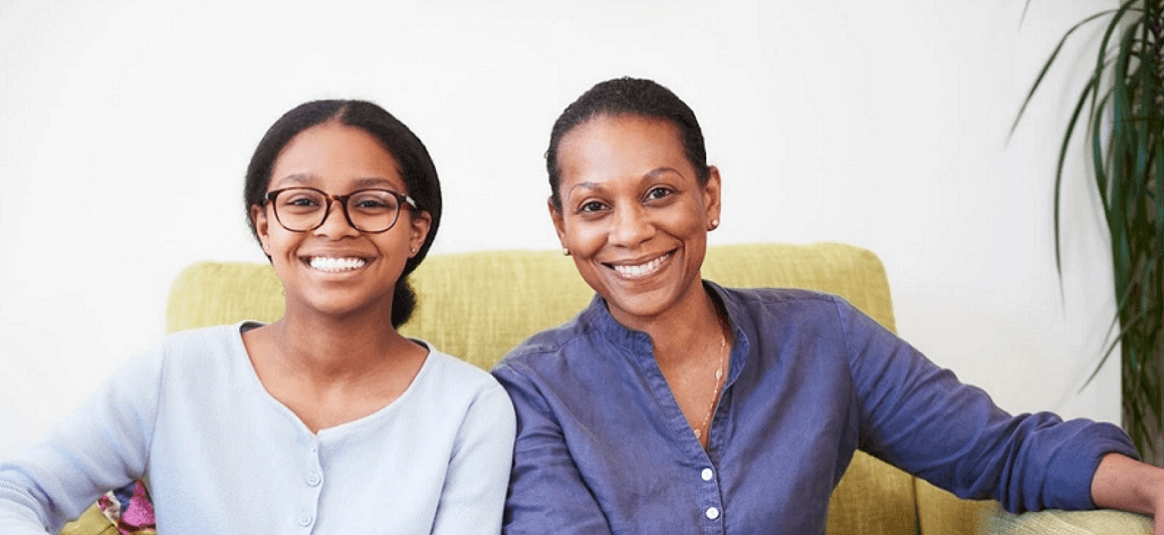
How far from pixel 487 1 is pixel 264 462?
1266mm

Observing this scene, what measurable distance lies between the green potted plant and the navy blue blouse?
1078mm

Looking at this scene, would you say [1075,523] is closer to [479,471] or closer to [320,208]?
[479,471]

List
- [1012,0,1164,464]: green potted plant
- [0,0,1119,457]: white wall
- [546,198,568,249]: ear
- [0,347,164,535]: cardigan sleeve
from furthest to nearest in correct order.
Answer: [1012,0,1164,464]: green potted plant → [0,0,1119,457]: white wall → [546,198,568,249]: ear → [0,347,164,535]: cardigan sleeve

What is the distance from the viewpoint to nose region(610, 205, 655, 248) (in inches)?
56.0

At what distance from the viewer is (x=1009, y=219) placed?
253 cm

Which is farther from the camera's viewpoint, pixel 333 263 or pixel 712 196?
pixel 712 196

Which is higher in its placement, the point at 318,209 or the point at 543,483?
the point at 318,209

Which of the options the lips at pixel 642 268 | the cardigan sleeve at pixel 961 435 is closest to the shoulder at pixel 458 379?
the lips at pixel 642 268

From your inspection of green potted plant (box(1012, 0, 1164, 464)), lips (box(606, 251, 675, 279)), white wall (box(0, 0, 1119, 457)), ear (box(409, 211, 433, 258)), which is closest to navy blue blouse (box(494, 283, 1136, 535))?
lips (box(606, 251, 675, 279))

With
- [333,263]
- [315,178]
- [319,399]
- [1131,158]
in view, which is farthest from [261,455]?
[1131,158]

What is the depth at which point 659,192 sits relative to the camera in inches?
57.4

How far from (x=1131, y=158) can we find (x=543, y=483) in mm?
1791

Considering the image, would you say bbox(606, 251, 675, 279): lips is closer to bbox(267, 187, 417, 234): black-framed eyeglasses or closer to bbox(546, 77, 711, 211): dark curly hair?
bbox(546, 77, 711, 211): dark curly hair

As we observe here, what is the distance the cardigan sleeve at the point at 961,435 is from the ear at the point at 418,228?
634 mm
